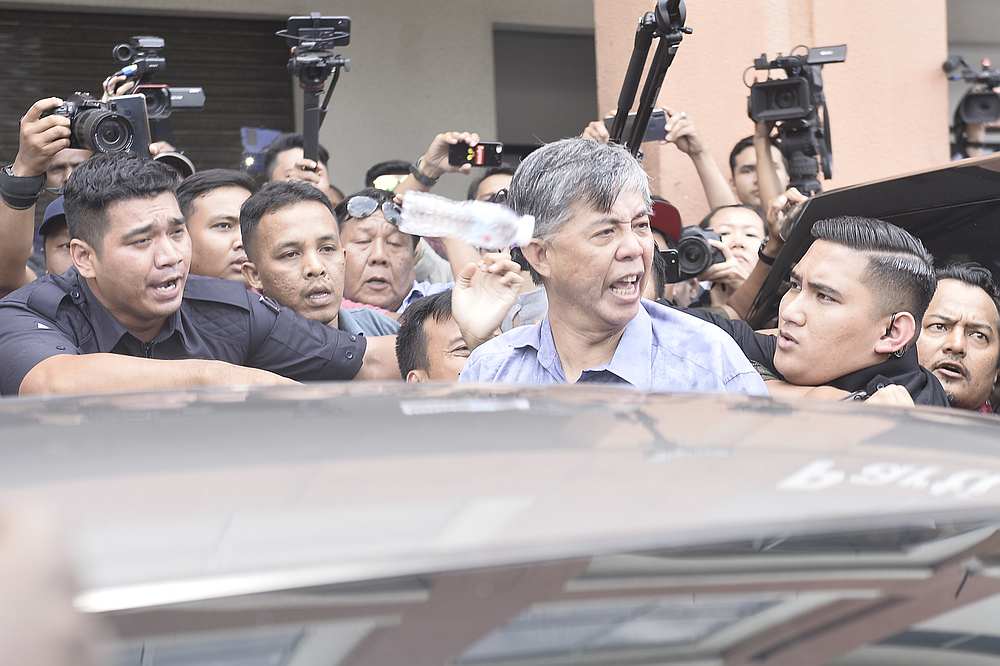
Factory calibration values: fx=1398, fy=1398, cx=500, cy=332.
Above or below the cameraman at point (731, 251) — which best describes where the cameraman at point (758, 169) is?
above

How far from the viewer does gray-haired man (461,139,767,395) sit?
9.65 feet

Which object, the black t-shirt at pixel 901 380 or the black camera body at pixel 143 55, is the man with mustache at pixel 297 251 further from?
the black t-shirt at pixel 901 380

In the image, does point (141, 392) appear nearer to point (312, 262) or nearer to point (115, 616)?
point (115, 616)

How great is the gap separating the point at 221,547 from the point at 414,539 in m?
0.14

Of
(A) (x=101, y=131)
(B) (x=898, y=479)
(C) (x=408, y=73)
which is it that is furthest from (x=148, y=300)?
(C) (x=408, y=73)

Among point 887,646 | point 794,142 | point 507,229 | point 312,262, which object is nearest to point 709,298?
point 794,142

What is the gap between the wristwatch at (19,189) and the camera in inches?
155

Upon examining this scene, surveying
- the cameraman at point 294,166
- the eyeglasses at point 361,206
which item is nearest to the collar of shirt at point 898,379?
the eyeglasses at point 361,206

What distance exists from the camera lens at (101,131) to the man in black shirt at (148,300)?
0.26 m

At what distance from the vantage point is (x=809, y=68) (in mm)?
5180

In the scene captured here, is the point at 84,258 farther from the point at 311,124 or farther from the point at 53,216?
the point at 311,124

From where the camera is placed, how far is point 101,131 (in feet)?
13.6

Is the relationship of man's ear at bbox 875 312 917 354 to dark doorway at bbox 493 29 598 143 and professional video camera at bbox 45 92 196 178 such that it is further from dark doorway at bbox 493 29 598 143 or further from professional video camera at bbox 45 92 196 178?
dark doorway at bbox 493 29 598 143

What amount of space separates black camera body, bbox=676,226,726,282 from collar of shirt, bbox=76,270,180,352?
1.61 metres
